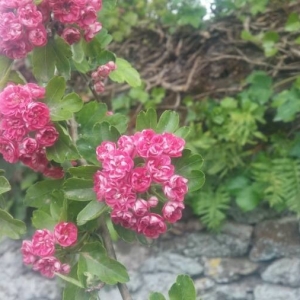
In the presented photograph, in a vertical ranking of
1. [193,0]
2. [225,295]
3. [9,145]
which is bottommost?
[225,295]

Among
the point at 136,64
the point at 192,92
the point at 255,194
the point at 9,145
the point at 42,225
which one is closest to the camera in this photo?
the point at 9,145

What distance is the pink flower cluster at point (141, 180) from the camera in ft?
3.17

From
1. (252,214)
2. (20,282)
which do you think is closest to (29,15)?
(252,214)

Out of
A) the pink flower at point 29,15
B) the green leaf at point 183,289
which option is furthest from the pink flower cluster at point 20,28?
the green leaf at point 183,289

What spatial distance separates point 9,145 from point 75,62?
0.79 feet

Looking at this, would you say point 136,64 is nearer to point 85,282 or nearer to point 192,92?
point 192,92

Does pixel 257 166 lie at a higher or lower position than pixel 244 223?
higher

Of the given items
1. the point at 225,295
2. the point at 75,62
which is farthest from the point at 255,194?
the point at 75,62

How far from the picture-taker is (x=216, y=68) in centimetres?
233

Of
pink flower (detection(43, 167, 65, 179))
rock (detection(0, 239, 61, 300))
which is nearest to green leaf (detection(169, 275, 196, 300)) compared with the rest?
pink flower (detection(43, 167, 65, 179))

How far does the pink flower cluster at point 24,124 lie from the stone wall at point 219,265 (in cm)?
107

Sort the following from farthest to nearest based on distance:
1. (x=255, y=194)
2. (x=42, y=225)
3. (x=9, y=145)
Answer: (x=255, y=194)
(x=42, y=225)
(x=9, y=145)

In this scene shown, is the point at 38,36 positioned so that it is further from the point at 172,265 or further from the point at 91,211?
the point at 172,265

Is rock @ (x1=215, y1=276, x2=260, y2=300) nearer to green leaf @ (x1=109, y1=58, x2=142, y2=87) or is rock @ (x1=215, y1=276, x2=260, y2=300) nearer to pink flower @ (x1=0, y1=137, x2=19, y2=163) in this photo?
green leaf @ (x1=109, y1=58, x2=142, y2=87)
